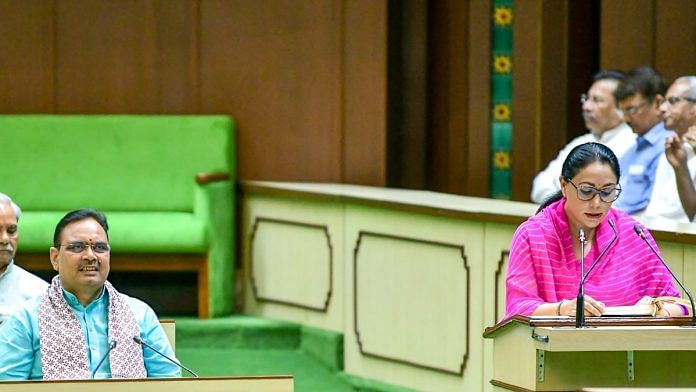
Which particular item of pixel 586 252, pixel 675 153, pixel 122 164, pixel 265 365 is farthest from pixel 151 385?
pixel 122 164

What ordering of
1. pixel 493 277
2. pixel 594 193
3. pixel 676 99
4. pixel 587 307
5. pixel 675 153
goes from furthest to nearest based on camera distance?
pixel 493 277 → pixel 676 99 → pixel 675 153 → pixel 594 193 → pixel 587 307

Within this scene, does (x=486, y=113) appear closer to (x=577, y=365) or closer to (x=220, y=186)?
(x=220, y=186)

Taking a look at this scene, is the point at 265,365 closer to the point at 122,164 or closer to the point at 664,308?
the point at 122,164

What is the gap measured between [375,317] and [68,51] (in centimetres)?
237

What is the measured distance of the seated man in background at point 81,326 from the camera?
4.14 meters

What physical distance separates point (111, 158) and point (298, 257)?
44.7 inches

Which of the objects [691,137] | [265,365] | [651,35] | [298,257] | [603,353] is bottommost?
[265,365]

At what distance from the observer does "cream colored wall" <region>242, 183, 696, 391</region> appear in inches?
238

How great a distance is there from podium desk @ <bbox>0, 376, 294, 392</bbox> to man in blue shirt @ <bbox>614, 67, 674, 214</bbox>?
2.84m

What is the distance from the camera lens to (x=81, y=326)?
13.8 ft

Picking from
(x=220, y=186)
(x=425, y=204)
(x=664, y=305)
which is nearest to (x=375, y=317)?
(x=425, y=204)

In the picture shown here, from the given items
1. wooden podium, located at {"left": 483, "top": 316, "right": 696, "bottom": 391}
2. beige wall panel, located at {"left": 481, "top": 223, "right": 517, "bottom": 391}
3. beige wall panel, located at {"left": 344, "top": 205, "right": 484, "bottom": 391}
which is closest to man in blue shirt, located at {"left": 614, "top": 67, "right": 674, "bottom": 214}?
beige wall panel, located at {"left": 481, "top": 223, "right": 517, "bottom": 391}

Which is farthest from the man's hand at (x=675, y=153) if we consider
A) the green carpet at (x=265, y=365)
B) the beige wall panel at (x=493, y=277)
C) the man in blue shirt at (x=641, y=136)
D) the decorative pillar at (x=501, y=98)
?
the decorative pillar at (x=501, y=98)

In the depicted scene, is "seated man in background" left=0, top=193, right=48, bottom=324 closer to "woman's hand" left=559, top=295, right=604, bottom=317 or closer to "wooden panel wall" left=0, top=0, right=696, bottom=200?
"woman's hand" left=559, top=295, right=604, bottom=317
